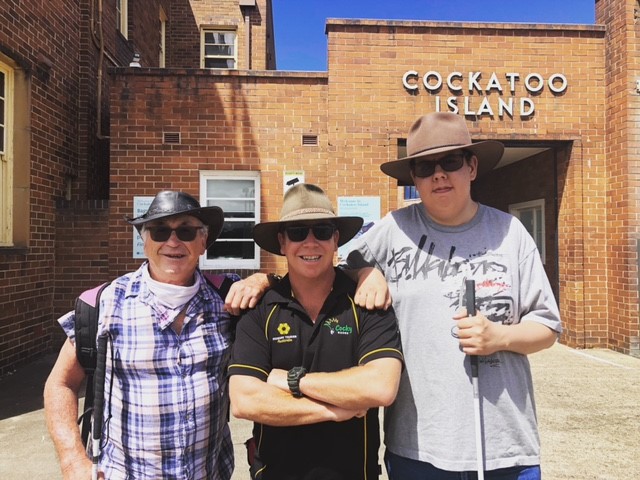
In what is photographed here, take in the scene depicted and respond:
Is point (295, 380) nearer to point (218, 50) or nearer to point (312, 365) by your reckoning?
point (312, 365)

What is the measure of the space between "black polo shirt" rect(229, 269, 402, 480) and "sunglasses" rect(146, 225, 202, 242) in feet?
1.51

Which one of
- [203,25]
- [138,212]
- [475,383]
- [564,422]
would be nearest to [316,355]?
[475,383]

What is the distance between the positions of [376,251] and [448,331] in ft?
1.56

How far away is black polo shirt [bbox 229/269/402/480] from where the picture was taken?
1.78m

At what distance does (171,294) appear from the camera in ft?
6.56

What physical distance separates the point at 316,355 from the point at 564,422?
3766mm

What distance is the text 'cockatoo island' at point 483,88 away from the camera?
23.6 feet

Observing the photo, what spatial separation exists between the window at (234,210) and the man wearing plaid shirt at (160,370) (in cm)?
522

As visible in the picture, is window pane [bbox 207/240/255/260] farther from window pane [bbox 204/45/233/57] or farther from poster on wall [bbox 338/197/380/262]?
window pane [bbox 204/45/233/57]

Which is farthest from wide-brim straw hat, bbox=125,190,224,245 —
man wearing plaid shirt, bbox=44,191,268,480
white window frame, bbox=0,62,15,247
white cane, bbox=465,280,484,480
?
white window frame, bbox=0,62,15,247

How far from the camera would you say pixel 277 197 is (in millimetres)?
7297

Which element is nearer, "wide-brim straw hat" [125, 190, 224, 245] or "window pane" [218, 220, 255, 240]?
"wide-brim straw hat" [125, 190, 224, 245]

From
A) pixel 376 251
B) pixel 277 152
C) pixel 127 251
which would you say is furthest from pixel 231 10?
pixel 376 251

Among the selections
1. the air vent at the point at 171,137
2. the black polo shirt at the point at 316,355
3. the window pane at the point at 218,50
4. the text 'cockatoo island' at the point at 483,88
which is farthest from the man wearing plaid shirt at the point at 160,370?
the window pane at the point at 218,50
